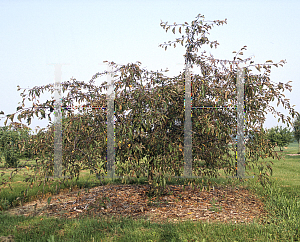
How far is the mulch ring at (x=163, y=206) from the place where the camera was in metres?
5.26

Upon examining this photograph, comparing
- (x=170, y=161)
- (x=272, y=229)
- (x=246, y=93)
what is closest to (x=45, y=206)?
(x=170, y=161)

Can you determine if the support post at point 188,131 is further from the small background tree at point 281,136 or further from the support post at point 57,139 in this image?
the small background tree at point 281,136

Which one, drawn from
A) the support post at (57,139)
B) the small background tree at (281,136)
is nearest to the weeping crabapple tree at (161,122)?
the support post at (57,139)

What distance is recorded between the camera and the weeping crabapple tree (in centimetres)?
484

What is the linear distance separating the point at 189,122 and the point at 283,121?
231 cm

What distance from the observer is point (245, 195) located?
6926 millimetres

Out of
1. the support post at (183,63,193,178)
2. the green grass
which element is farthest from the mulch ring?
the support post at (183,63,193,178)

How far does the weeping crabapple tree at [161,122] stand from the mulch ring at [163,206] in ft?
2.34

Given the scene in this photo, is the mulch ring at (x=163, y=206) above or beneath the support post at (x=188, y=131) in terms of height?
beneath

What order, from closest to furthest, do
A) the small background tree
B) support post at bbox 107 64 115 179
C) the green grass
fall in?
the green grass
support post at bbox 107 64 115 179
the small background tree

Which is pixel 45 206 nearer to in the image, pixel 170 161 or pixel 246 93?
pixel 170 161

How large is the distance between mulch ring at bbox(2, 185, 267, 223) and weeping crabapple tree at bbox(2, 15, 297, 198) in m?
0.71

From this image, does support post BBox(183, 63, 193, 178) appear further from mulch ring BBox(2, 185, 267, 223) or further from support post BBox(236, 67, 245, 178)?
support post BBox(236, 67, 245, 178)

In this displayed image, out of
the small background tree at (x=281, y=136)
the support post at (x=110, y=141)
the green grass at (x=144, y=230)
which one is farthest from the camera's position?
the small background tree at (x=281, y=136)
